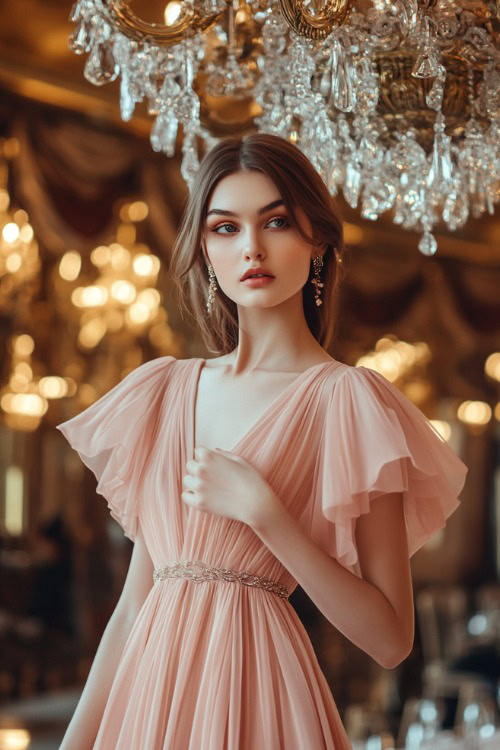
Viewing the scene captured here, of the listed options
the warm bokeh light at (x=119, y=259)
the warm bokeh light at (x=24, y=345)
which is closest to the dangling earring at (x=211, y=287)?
the warm bokeh light at (x=119, y=259)

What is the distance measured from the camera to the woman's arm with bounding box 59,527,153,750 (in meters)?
1.61

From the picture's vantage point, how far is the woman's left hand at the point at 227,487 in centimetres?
145

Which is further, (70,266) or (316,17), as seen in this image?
(70,266)

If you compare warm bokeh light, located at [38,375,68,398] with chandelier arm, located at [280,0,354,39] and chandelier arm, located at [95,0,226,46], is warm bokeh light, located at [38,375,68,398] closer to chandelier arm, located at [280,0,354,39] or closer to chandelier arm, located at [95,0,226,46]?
chandelier arm, located at [95,0,226,46]

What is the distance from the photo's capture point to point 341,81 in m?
1.89

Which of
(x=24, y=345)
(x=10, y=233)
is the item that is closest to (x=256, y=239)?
(x=10, y=233)

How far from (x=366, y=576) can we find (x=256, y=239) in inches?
22.1

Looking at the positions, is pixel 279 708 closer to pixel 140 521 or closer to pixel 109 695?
pixel 109 695

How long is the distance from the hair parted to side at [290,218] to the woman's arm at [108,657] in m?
0.43

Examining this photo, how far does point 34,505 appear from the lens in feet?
27.2

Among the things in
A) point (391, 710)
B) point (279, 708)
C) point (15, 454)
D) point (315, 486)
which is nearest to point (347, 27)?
point (315, 486)

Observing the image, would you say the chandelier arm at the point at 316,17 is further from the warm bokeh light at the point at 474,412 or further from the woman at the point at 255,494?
the warm bokeh light at the point at 474,412

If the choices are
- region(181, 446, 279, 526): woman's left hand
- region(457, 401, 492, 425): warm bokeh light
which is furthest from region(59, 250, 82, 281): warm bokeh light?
region(181, 446, 279, 526): woman's left hand

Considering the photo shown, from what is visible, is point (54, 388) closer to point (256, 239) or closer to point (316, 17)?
point (316, 17)
